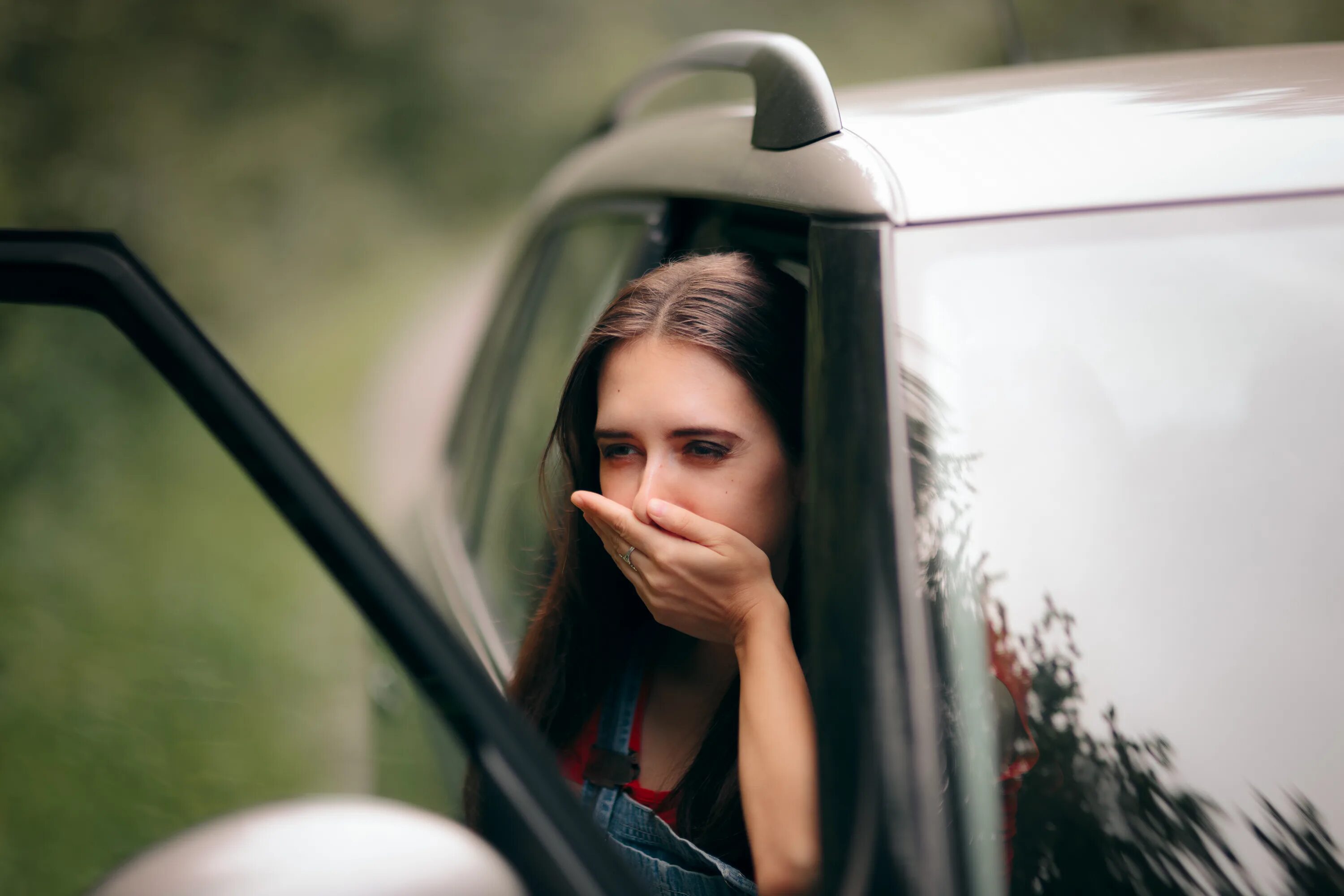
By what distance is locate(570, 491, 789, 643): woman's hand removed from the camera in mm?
1023

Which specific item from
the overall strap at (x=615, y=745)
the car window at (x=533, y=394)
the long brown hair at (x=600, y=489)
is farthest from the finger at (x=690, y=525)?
the car window at (x=533, y=394)

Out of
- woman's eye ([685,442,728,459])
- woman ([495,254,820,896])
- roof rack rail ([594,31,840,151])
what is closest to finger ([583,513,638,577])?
woman ([495,254,820,896])

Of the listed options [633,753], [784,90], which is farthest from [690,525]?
[784,90]

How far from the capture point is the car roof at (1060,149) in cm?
102

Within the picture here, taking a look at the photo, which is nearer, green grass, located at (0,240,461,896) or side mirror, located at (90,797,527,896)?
side mirror, located at (90,797,527,896)

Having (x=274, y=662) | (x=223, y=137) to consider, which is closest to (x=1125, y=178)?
(x=274, y=662)

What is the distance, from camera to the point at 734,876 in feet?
3.38

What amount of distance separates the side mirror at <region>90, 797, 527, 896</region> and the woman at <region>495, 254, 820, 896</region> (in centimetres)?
32

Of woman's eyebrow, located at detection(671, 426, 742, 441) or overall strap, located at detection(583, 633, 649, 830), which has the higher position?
woman's eyebrow, located at detection(671, 426, 742, 441)

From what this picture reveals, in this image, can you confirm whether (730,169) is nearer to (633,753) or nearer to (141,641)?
(633,753)

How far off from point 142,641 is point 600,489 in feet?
1.59

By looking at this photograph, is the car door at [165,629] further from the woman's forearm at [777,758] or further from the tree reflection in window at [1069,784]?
the tree reflection in window at [1069,784]

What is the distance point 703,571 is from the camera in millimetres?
1022

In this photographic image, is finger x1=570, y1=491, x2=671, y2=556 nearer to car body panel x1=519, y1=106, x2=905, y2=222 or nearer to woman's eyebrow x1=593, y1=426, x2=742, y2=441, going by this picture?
woman's eyebrow x1=593, y1=426, x2=742, y2=441
